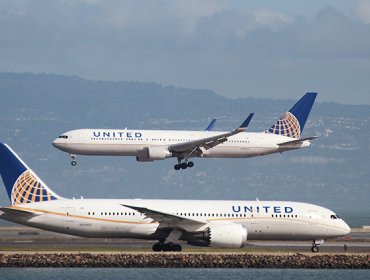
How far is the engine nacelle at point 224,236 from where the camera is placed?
7881 cm

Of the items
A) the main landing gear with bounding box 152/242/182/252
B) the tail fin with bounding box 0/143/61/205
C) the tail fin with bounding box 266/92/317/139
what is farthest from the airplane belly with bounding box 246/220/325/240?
the tail fin with bounding box 266/92/317/139

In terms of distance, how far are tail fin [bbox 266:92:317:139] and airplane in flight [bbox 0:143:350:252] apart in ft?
120

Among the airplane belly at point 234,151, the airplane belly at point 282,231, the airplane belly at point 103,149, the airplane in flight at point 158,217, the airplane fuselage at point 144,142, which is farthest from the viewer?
the airplane belly at point 234,151

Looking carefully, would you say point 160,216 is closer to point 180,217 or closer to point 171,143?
point 180,217

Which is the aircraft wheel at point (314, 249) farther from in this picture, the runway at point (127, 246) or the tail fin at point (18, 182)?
the tail fin at point (18, 182)

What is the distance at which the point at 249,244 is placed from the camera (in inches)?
3762

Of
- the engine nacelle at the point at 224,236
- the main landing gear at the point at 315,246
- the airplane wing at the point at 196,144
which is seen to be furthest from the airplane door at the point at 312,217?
the airplane wing at the point at 196,144

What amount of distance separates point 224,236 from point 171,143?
28481mm

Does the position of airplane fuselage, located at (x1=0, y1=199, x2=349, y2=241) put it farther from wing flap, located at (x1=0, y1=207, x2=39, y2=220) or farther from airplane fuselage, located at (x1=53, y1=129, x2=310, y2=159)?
airplane fuselage, located at (x1=53, y1=129, x2=310, y2=159)

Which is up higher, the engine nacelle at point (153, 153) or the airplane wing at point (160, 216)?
the engine nacelle at point (153, 153)

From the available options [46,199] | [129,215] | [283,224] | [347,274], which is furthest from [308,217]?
[46,199]

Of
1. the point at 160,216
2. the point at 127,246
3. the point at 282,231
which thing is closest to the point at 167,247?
the point at 160,216

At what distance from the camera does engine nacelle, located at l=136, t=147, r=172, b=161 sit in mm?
104125

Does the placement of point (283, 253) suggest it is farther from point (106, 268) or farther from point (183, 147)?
point (183, 147)
